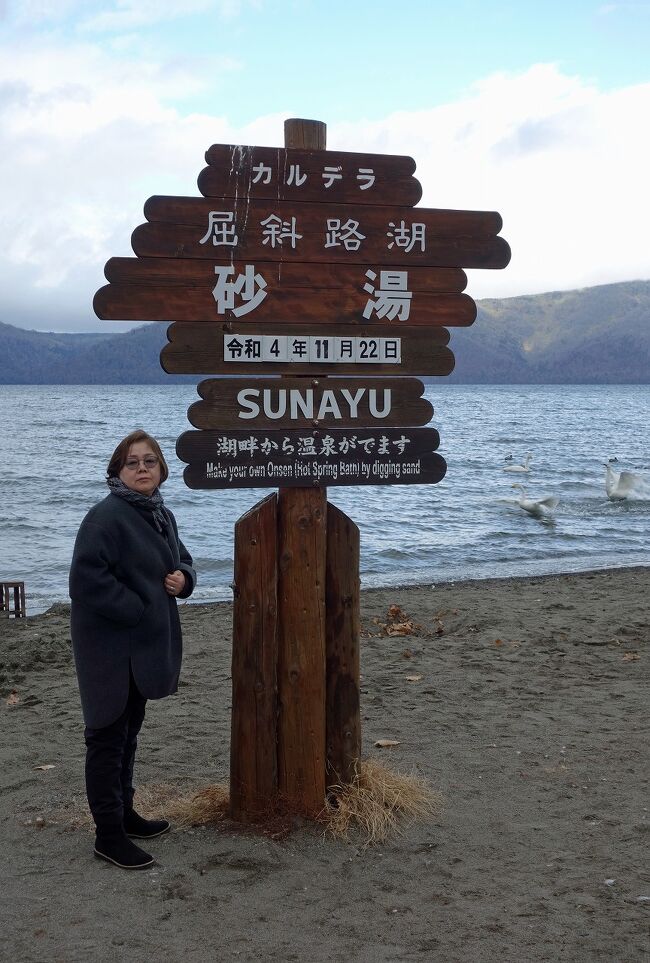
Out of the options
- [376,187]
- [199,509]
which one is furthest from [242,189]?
[199,509]

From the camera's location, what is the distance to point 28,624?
34.8 ft

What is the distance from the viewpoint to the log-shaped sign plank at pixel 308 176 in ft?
14.8

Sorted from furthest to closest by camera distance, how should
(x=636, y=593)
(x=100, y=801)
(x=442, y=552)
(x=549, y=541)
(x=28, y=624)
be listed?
(x=549, y=541) → (x=442, y=552) → (x=636, y=593) → (x=28, y=624) → (x=100, y=801)

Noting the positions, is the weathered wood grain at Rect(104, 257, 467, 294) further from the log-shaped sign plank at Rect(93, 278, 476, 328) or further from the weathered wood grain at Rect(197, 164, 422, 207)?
the weathered wood grain at Rect(197, 164, 422, 207)

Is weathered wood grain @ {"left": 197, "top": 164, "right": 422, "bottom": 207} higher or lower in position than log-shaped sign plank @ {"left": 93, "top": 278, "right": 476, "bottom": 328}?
higher

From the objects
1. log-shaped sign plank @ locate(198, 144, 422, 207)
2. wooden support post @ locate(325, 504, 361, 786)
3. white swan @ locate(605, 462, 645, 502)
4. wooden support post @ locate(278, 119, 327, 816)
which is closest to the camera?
log-shaped sign plank @ locate(198, 144, 422, 207)

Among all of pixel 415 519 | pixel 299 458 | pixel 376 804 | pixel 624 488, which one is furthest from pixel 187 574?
pixel 624 488

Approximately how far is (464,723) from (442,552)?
10.6 m

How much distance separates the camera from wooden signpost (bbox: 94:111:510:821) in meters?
4.49

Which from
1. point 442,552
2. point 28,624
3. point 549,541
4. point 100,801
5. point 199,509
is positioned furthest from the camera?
point 199,509

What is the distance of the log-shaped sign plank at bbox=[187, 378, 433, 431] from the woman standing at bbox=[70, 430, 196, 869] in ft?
1.57

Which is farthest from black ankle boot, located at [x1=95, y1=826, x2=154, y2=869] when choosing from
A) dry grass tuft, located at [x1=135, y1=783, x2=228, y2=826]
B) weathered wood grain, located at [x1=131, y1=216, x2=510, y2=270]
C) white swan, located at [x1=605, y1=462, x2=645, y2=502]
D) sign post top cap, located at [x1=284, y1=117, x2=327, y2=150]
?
white swan, located at [x1=605, y1=462, x2=645, y2=502]

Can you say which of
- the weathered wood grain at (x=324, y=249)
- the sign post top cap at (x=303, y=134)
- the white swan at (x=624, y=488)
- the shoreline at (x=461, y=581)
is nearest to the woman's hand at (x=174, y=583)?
the weathered wood grain at (x=324, y=249)

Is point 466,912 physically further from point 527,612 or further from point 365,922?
point 527,612
